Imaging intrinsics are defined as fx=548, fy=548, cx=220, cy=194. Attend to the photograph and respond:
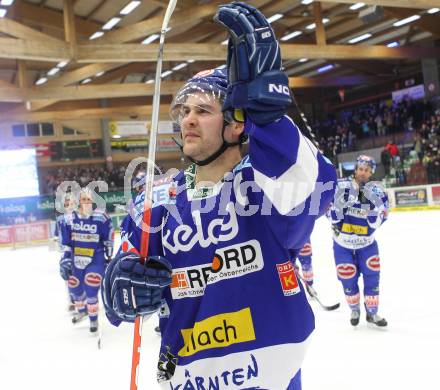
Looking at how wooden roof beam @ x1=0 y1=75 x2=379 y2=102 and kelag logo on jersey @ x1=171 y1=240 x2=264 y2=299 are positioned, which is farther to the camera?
wooden roof beam @ x1=0 y1=75 x2=379 y2=102

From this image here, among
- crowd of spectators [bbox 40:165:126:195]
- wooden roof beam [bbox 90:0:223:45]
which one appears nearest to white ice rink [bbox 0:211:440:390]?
wooden roof beam [bbox 90:0:223:45]

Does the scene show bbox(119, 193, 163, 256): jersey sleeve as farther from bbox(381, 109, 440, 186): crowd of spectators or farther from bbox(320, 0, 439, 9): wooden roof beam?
bbox(381, 109, 440, 186): crowd of spectators

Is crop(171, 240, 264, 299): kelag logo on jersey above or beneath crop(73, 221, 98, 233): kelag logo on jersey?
above

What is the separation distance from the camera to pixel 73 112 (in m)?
23.1

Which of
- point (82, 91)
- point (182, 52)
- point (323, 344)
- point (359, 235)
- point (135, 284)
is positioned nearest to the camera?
point (135, 284)

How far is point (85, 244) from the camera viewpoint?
6023 millimetres

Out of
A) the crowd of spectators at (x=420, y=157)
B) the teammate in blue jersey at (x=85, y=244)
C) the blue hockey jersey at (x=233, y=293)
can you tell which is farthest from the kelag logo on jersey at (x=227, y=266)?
the crowd of spectators at (x=420, y=157)

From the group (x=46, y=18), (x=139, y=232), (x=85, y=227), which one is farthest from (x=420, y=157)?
(x=139, y=232)

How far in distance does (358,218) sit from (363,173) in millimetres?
436

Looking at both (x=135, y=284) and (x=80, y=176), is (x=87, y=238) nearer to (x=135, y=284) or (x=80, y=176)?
(x=135, y=284)

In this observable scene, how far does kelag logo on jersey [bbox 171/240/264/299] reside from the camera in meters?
1.50

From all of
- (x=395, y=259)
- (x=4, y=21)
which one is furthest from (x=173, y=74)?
(x=395, y=259)

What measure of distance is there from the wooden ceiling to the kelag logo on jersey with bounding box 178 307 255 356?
10.3m

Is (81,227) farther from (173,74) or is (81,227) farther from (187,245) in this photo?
(173,74)
